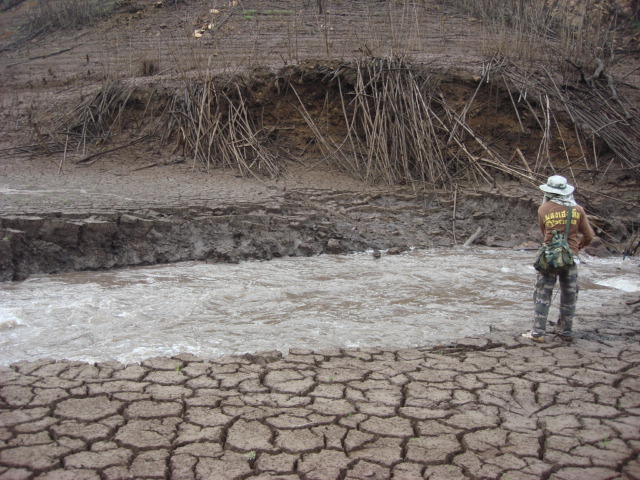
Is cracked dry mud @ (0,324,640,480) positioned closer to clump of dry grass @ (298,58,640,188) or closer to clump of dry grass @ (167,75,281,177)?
clump of dry grass @ (298,58,640,188)

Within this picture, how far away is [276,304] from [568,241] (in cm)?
241

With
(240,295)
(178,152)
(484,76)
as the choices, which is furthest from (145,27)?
(240,295)

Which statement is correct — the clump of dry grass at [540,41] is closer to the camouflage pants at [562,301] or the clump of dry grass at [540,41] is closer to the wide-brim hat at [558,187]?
the wide-brim hat at [558,187]

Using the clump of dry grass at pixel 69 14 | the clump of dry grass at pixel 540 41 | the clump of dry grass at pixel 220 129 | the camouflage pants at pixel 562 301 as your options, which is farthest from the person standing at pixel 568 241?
the clump of dry grass at pixel 69 14

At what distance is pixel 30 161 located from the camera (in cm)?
873

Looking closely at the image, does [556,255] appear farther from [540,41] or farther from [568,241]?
[540,41]

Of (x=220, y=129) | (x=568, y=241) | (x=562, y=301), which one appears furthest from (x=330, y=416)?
(x=220, y=129)

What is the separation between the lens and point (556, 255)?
393cm

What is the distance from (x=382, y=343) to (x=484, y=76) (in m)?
6.66

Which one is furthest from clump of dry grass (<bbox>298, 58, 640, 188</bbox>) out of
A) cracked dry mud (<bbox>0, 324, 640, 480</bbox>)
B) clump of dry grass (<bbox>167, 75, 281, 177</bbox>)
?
cracked dry mud (<bbox>0, 324, 640, 480</bbox>)

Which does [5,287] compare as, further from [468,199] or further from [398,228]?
[468,199]

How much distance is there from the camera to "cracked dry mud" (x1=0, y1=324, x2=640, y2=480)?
252 cm

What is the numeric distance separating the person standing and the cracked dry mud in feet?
0.95

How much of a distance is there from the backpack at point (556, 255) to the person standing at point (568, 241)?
0.12 feet
